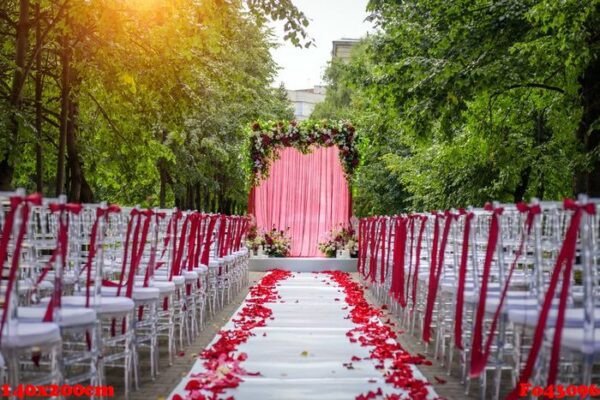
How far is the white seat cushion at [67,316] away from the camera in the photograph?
471 cm

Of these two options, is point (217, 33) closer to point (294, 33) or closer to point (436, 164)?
point (294, 33)

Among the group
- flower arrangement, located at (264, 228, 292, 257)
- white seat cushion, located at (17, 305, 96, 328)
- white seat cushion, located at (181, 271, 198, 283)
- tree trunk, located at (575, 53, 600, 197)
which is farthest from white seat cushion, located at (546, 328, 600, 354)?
flower arrangement, located at (264, 228, 292, 257)

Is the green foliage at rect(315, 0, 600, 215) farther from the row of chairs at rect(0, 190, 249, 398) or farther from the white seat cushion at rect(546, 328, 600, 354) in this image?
the white seat cushion at rect(546, 328, 600, 354)

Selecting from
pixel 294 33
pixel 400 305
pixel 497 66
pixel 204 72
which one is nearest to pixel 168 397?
pixel 400 305

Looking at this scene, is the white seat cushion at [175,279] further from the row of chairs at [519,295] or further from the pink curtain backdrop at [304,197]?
the pink curtain backdrop at [304,197]

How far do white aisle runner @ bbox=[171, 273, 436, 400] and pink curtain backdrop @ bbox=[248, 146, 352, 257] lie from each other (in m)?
10.6

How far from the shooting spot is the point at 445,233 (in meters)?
7.00

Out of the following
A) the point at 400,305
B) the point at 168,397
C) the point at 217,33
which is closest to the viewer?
the point at 168,397

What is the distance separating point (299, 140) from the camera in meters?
21.5

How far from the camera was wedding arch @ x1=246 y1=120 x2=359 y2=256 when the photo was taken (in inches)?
847

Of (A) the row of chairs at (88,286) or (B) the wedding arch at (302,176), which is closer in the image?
(A) the row of chairs at (88,286)

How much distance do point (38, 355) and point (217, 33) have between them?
24.5 ft

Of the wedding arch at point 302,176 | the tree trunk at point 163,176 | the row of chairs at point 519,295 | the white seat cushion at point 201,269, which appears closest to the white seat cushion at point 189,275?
the white seat cushion at point 201,269

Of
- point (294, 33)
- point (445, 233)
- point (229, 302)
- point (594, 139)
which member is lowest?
point (229, 302)
